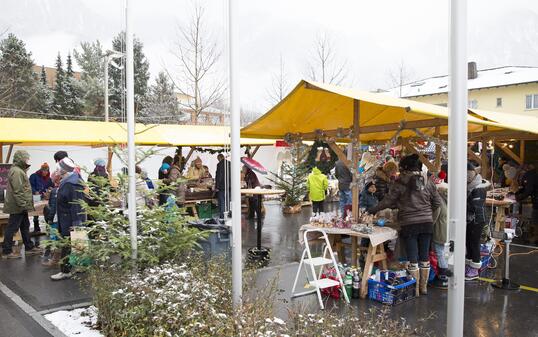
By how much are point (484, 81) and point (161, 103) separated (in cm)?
2534

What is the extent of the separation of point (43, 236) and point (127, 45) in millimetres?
6837

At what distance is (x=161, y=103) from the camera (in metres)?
35.9

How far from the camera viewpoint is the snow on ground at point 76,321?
437cm

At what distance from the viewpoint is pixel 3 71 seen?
104 ft

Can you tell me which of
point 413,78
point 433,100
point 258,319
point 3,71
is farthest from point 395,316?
point 413,78

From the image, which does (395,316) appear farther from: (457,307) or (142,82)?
(142,82)

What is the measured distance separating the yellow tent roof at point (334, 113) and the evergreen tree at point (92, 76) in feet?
89.3

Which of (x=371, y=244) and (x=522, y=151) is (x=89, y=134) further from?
(x=522, y=151)

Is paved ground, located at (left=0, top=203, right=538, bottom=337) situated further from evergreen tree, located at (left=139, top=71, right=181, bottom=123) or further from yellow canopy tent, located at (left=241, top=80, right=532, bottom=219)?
evergreen tree, located at (left=139, top=71, right=181, bottom=123)

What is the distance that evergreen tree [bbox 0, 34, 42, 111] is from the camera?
31781 mm

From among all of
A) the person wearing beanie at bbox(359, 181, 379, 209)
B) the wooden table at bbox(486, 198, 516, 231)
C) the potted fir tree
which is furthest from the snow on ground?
the potted fir tree

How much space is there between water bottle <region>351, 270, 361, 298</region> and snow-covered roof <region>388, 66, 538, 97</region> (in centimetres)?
2872

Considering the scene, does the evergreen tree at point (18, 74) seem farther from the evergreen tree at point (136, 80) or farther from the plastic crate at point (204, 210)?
the plastic crate at point (204, 210)

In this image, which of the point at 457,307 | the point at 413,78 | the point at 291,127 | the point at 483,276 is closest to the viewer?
the point at 457,307
